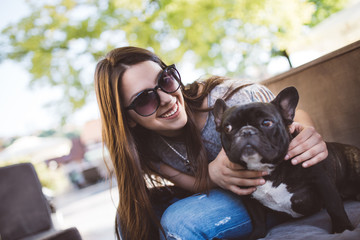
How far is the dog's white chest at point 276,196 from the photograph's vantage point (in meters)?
1.59

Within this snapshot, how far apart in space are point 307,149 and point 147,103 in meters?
1.01

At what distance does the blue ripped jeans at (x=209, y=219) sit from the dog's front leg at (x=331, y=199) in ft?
1.49

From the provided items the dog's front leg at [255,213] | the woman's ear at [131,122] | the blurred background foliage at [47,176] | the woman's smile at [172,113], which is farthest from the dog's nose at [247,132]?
the blurred background foliage at [47,176]

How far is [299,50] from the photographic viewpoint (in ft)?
20.6

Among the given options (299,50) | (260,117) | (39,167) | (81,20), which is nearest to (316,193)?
(260,117)

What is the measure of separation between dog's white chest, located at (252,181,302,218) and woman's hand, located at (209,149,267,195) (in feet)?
0.18

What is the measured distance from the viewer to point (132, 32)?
271 inches

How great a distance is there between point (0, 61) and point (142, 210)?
23.7 feet

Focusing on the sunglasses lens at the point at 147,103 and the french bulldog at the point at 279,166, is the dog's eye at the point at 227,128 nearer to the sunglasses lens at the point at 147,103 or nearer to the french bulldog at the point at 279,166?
the french bulldog at the point at 279,166

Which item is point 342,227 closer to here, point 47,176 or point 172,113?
point 172,113

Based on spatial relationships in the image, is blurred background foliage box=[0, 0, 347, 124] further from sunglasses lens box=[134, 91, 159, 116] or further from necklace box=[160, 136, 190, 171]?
sunglasses lens box=[134, 91, 159, 116]

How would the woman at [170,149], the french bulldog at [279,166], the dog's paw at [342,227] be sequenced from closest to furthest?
the dog's paw at [342,227], the french bulldog at [279,166], the woman at [170,149]

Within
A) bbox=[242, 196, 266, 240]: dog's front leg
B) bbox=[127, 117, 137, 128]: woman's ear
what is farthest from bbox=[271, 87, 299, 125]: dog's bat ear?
bbox=[127, 117, 137, 128]: woman's ear

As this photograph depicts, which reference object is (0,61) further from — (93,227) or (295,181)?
(295,181)
